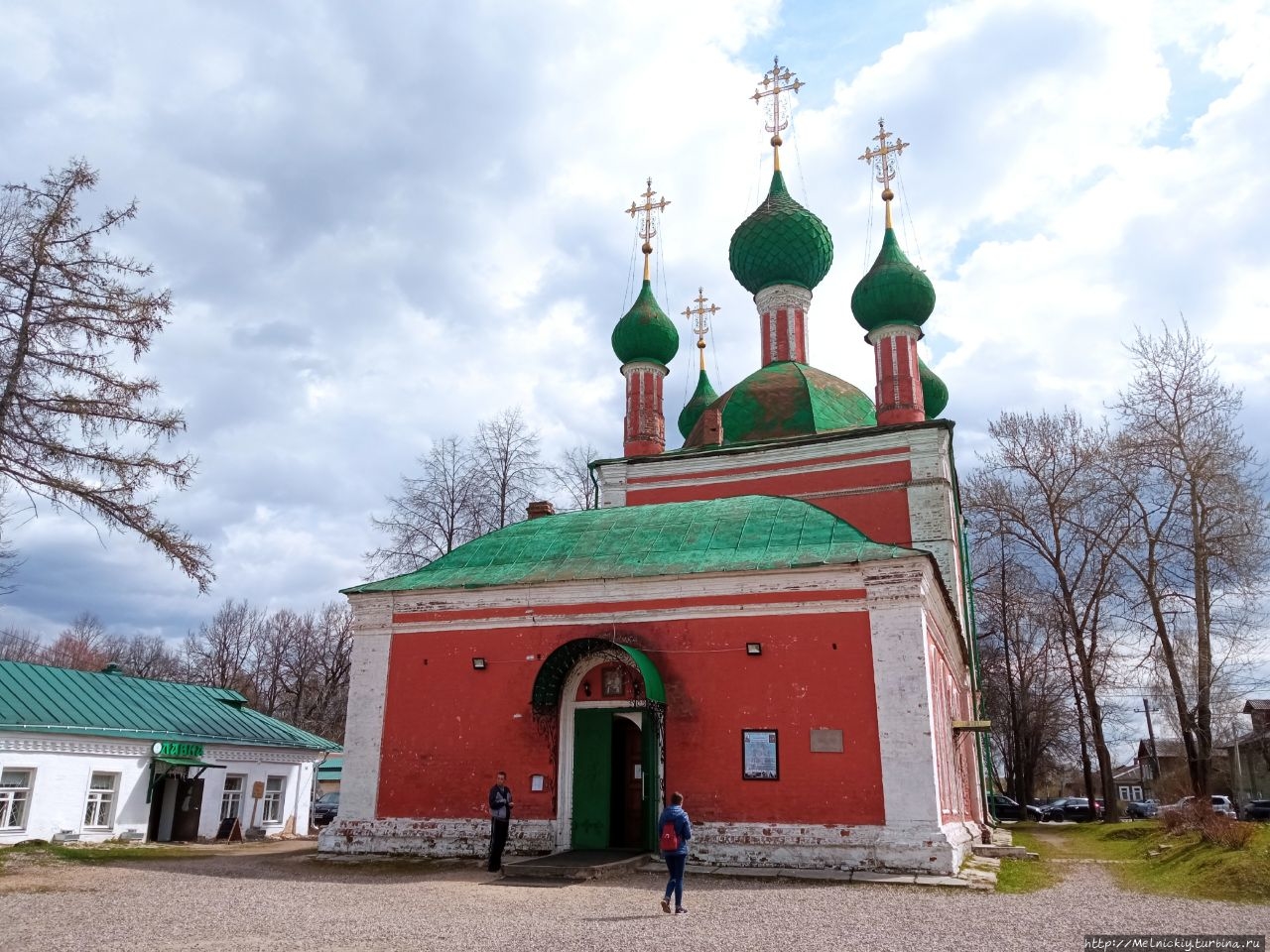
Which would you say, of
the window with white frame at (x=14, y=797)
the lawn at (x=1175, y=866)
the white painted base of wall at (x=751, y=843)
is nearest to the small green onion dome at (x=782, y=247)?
the lawn at (x=1175, y=866)

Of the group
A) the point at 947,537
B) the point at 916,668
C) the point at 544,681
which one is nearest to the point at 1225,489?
the point at 947,537

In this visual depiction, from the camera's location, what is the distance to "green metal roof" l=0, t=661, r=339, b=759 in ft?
50.4

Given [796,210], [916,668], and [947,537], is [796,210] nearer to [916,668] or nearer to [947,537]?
[947,537]

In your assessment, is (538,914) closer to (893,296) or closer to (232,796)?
(232,796)

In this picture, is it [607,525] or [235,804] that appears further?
[235,804]

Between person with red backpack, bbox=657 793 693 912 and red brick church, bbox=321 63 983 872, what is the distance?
9.54ft

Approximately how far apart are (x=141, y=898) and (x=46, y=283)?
6.10 meters

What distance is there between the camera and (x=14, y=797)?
14.6m

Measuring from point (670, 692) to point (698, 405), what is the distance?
1582 cm

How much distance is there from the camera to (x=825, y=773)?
10945 mm

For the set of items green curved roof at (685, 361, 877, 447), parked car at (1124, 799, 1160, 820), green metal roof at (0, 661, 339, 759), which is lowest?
parked car at (1124, 799, 1160, 820)

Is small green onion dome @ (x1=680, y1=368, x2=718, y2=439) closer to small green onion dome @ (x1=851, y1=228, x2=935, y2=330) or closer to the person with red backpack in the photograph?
small green onion dome @ (x1=851, y1=228, x2=935, y2=330)

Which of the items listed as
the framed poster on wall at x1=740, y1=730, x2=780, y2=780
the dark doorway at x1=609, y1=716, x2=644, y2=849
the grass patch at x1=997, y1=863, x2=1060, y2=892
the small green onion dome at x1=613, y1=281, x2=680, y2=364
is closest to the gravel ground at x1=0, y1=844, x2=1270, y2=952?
the grass patch at x1=997, y1=863, x2=1060, y2=892

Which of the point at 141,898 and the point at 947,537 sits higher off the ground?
the point at 947,537
